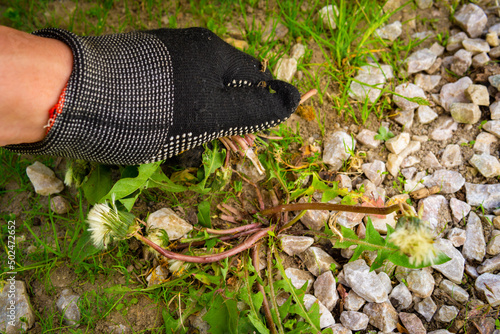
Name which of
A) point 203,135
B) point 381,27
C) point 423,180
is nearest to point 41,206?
point 203,135

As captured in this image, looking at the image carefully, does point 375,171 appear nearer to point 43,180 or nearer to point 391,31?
point 391,31

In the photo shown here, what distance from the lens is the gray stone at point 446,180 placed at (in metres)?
1.85

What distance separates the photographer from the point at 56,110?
138 centimetres

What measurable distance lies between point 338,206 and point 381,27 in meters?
1.31

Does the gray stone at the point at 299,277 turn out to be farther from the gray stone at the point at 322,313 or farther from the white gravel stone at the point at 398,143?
the white gravel stone at the point at 398,143

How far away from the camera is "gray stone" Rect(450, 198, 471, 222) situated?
1.79m

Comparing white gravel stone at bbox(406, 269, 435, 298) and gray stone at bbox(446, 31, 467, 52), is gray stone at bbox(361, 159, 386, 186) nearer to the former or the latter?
white gravel stone at bbox(406, 269, 435, 298)

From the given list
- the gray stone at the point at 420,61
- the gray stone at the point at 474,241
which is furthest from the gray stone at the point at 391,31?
the gray stone at the point at 474,241

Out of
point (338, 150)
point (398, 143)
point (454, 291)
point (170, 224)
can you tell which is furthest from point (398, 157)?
point (170, 224)

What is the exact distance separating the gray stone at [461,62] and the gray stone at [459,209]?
0.78 meters

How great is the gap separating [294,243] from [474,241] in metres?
0.79

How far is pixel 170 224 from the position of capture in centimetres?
175

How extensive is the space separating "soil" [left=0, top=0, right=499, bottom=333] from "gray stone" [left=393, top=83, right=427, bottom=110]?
0.10 m

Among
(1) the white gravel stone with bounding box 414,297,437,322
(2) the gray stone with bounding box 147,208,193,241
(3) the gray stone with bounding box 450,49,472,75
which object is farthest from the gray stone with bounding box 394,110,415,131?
(2) the gray stone with bounding box 147,208,193,241
